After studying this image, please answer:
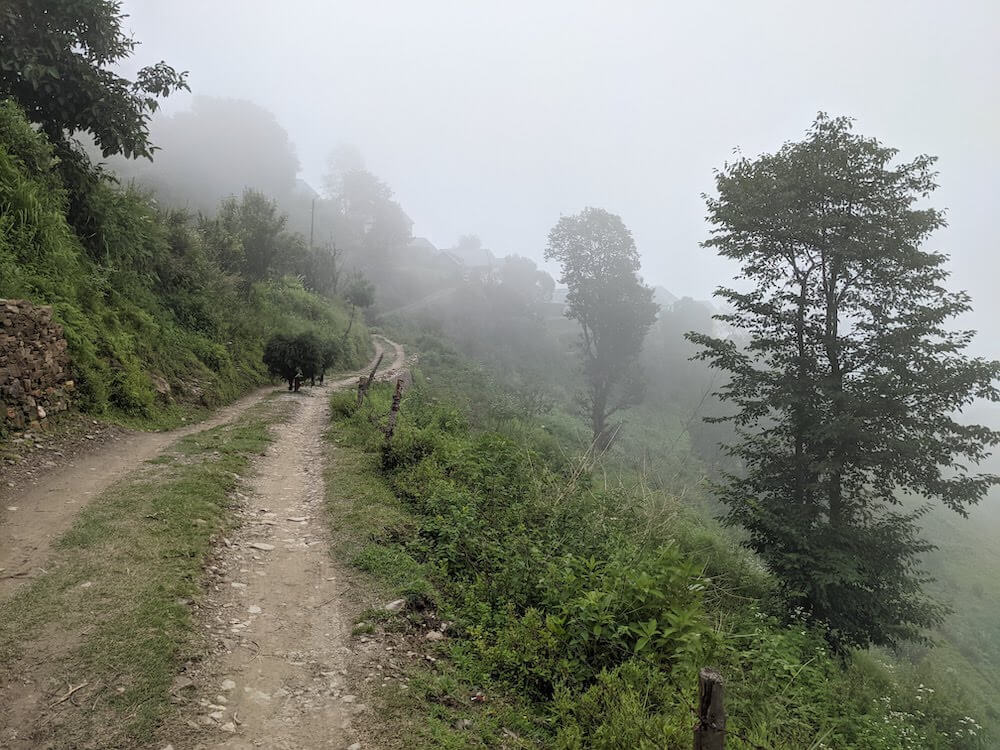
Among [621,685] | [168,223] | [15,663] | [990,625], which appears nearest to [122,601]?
[15,663]

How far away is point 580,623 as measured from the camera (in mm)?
4531

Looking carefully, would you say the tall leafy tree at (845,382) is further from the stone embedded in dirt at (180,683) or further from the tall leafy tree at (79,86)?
the tall leafy tree at (79,86)

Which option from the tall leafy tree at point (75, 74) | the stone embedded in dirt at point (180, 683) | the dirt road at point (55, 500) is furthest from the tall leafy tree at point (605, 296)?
the stone embedded in dirt at point (180, 683)

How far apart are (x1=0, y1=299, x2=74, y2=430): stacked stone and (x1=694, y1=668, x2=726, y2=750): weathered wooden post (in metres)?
9.47

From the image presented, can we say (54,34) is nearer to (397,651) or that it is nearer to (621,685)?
(397,651)

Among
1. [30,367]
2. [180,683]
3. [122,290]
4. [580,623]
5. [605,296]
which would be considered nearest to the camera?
[180,683]

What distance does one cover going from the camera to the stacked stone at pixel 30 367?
293 inches

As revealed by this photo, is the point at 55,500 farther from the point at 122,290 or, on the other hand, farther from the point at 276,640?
the point at 122,290

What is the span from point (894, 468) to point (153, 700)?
40.0ft

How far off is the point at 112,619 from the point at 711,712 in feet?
14.6

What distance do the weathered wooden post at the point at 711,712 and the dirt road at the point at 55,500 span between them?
5463mm

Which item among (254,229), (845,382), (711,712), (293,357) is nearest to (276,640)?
(711,712)

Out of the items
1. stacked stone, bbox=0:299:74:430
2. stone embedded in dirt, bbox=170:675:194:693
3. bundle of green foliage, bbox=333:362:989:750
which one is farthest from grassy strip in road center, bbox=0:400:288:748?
stacked stone, bbox=0:299:74:430

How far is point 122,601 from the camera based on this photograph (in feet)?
14.1
